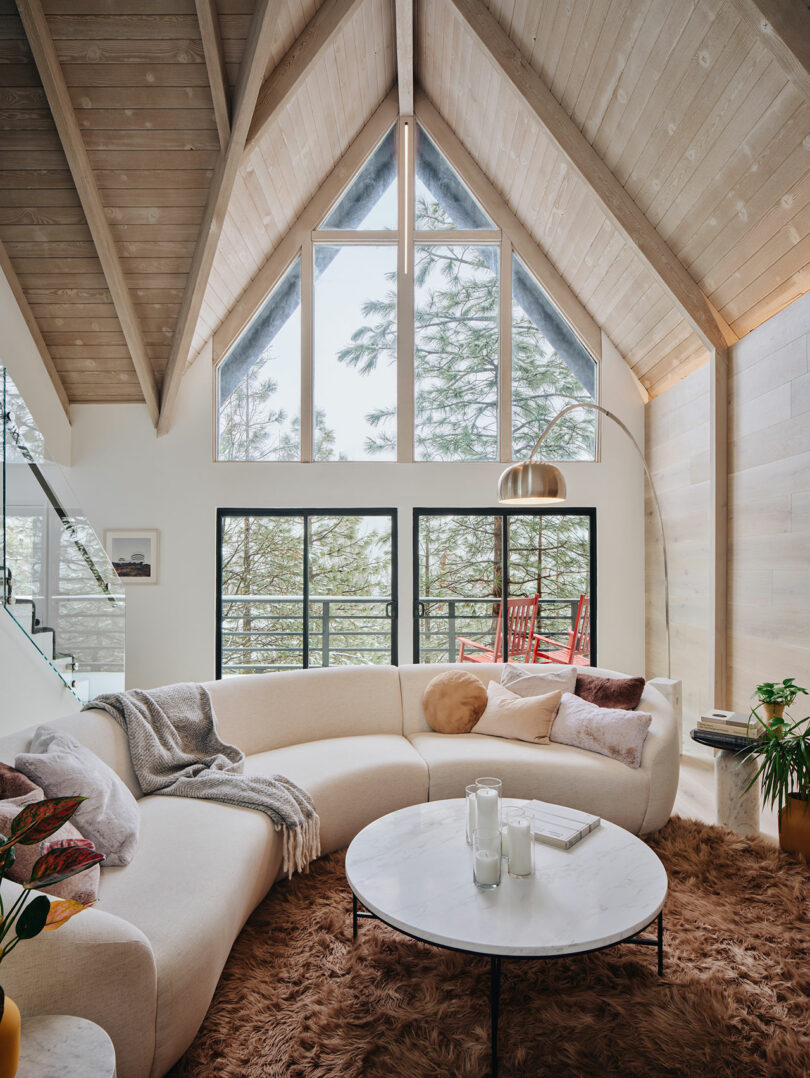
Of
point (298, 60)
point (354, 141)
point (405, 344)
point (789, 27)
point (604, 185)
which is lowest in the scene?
point (405, 344)

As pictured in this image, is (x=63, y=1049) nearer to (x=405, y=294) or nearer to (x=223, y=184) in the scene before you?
(x=223, y=184)

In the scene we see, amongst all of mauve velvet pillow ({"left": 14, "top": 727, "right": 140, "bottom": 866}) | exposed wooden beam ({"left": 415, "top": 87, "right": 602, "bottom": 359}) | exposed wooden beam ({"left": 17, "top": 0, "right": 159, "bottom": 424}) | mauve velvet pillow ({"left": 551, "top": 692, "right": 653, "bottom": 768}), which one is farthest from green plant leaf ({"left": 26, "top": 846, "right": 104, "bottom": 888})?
exposed wooden beam ({"left": 415, "top": 87, "right": 602, "bottom": 359})

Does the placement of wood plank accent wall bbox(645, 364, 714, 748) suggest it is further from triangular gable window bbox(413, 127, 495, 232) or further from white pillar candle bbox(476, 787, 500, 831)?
white pillar candle bbox(476, 787, 500, 831)

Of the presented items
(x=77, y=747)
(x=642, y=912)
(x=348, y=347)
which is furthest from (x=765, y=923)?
(x=348, y=347)

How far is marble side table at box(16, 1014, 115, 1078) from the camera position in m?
1.07

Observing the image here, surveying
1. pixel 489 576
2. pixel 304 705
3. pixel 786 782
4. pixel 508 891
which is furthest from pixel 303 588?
pixel 508 891

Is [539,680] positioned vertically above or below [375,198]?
below

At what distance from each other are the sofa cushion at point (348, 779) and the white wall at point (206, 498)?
7.32 ft

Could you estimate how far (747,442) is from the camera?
3.66 metres

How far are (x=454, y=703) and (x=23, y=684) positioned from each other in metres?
2.14

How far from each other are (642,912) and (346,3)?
14.7ft

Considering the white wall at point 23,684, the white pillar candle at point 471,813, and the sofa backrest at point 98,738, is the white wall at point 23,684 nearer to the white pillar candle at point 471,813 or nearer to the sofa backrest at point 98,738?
the sofa backrest at point 98,738

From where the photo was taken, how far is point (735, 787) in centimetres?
285

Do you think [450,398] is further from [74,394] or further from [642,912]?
[642,912]
